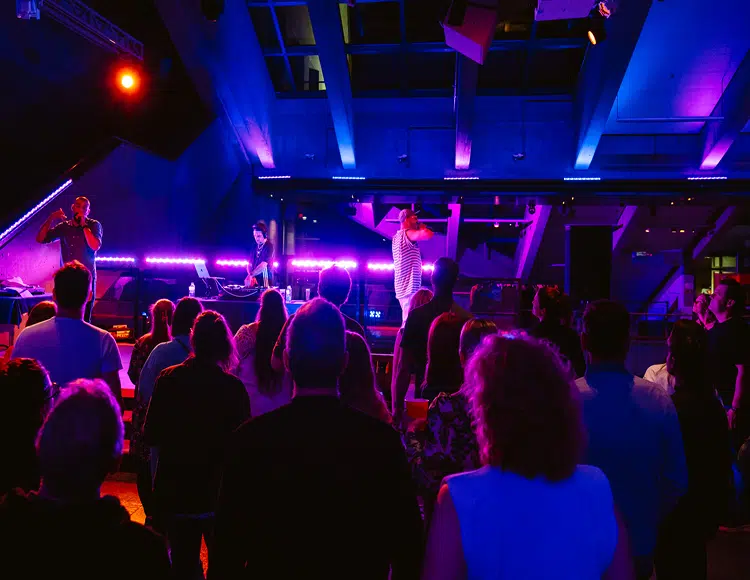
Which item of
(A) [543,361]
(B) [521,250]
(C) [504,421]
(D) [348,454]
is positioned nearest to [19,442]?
(D) [348,454]

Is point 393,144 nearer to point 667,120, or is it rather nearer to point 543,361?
point 667,120

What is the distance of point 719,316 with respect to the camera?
138 inches

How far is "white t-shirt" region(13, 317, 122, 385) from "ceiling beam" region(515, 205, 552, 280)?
33.0 ft

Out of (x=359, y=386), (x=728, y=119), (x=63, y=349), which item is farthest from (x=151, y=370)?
(x=728, y=119)

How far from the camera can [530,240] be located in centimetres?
1353

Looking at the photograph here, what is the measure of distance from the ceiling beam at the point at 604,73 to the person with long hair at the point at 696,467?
6322mm

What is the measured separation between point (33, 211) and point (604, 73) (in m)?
8.13

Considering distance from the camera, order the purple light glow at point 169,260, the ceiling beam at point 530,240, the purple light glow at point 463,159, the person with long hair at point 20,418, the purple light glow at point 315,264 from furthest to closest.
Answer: the ceiling beam at point 530,240, the purple light glow at point 463,159, the purple light glow at point 315,264, the purple light glow at point 169,260, the person with long hair at point 20,418

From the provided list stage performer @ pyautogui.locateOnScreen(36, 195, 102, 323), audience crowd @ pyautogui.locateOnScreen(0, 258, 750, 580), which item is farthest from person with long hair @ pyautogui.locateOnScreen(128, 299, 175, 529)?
stage performer @ pyautogui.locateOnScreen(36, 195, 102, 323)

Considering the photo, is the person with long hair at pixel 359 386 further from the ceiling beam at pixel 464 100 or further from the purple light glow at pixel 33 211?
the ceiling beam at pixel 464 100

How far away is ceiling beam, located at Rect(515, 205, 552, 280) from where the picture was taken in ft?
40.4

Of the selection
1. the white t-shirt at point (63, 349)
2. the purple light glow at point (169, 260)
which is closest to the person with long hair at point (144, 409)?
the white t-shirt at point (63, 349)

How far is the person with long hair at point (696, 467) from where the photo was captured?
6.58 ft

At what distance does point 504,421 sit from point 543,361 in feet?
0.56
